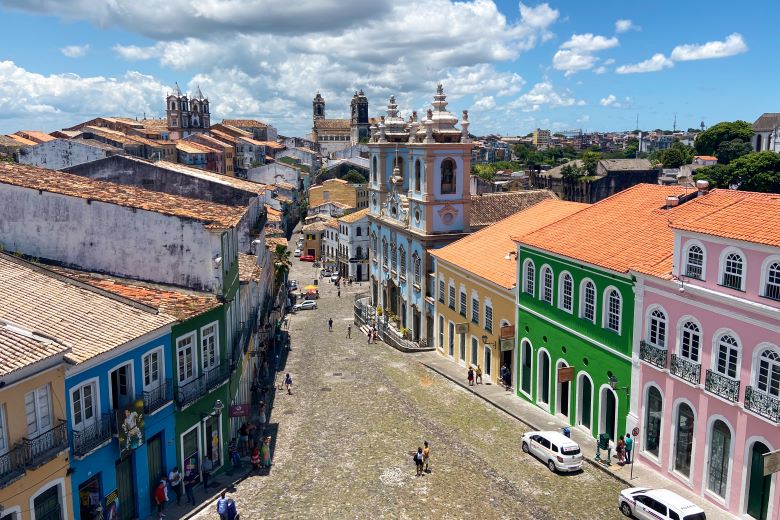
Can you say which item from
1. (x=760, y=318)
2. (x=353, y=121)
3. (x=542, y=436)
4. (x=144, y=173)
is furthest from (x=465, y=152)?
(x=353, y=121)

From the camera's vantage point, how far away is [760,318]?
59.2ft

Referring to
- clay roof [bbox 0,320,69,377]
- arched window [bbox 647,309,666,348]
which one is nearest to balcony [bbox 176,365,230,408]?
clay roof [bbox 0,320,69,377]

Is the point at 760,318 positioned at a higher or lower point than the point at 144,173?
lower

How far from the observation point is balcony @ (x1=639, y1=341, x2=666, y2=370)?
2145 centimetres

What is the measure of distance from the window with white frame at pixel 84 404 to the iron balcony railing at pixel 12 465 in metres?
1.81

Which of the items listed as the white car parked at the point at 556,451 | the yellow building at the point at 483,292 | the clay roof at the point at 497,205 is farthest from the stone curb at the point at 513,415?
the clay roof at the point at 497,205

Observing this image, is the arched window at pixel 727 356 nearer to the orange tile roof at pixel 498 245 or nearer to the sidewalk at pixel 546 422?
the sidewalk at pixel 546 422

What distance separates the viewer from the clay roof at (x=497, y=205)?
150 ft

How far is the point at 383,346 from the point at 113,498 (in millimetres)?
24841

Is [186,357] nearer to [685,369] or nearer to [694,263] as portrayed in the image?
[685,369]

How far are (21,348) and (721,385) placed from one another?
17.9 metres

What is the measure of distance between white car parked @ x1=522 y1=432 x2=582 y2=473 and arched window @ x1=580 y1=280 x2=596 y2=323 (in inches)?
174

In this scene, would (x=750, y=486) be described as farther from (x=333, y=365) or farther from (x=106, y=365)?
(x=333, y=365)

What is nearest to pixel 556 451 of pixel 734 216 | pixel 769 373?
pixel 769 373
